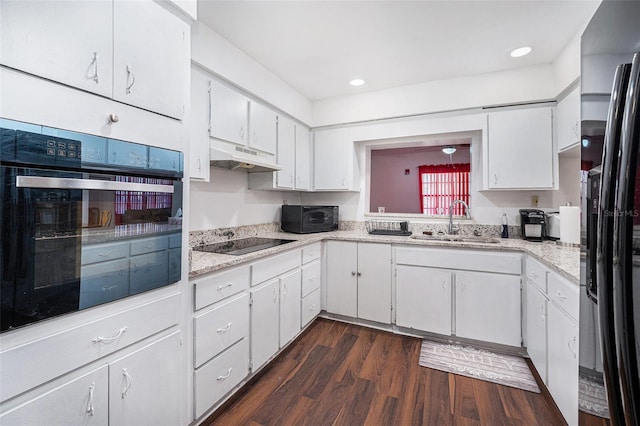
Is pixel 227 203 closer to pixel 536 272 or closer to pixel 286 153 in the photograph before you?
pixel 286 153

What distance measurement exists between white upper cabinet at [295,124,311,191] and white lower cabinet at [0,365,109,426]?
Result: 7.92 ft

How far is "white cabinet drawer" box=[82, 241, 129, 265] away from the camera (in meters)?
1.01

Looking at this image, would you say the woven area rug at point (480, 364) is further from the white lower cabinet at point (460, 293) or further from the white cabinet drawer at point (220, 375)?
the white cabinet drawer at point (220, 375)

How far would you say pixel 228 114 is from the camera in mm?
2221

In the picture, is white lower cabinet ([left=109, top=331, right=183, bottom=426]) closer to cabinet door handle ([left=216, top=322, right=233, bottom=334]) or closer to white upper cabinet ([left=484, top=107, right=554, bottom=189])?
cabinet door handle ([left=216, top=322, right=233, bottom=334])

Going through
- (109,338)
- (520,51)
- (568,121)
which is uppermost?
(520,51)

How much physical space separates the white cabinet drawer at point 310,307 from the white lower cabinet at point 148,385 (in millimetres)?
1347

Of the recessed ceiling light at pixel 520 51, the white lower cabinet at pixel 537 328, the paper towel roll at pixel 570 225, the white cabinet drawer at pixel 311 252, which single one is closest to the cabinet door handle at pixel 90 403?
the white cabinet drawer at pixel 311 252

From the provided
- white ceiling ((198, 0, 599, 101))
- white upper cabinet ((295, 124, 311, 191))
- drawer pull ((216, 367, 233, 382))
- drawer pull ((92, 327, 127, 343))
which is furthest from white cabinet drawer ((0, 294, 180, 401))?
white upper cabinet ((295, 124, 311, 191))

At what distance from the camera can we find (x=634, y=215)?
0.48 meters

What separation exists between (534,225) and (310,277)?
213 centimetres

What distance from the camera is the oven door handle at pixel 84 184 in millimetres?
864

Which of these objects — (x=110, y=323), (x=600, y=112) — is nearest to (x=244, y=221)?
(x=110, y=323)

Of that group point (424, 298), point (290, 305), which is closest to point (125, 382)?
point (290, 305)
